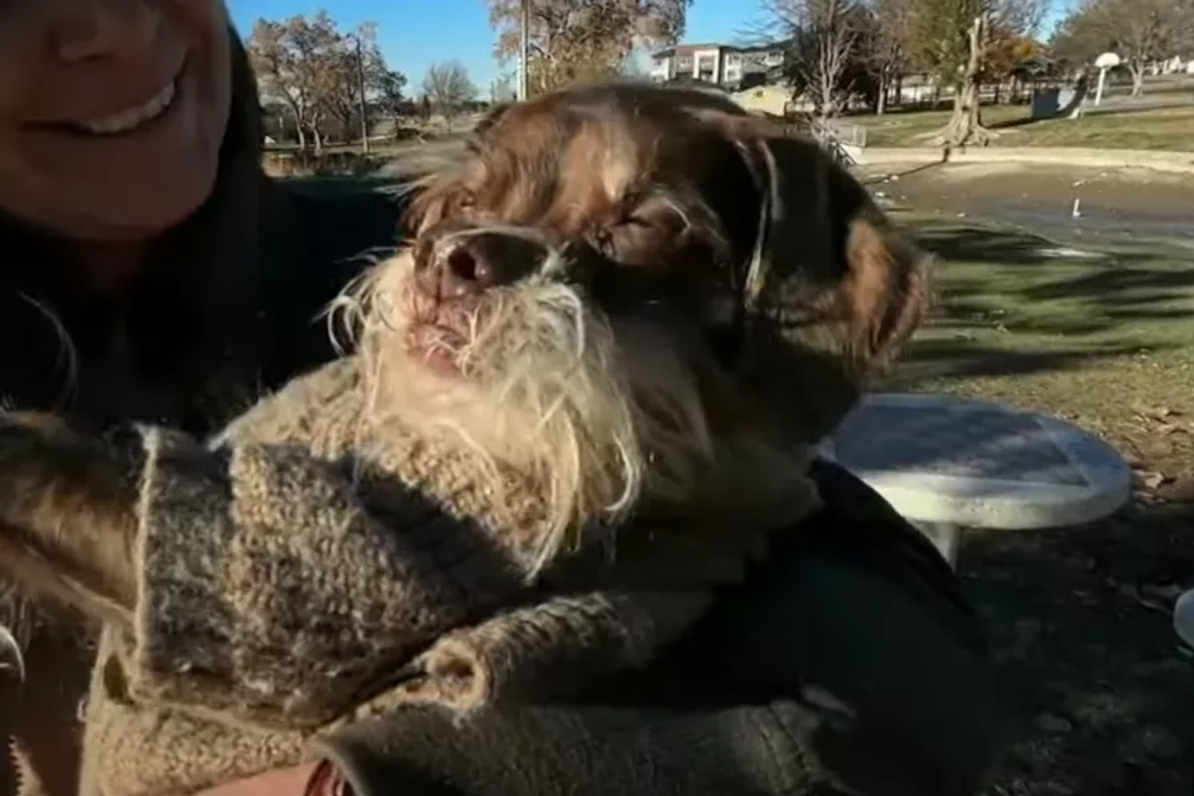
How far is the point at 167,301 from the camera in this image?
2203mm

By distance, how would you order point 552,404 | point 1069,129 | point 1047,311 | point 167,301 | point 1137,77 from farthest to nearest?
point 1137,77
point 1069,129
point 1047,311
point 167,301
point 552,404

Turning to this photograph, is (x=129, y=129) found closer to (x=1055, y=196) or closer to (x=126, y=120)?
(x=126, y=120)

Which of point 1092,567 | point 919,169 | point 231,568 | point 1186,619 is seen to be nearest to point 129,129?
point 231,568

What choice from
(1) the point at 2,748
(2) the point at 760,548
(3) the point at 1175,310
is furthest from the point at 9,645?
(3) the point at 1175,310

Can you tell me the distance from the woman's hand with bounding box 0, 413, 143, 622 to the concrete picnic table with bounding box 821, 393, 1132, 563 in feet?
8.40

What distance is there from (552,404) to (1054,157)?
34.6 m

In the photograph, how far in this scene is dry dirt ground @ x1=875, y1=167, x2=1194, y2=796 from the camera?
495cm

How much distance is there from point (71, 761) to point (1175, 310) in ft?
39.3

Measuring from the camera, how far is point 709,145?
227 centimetres

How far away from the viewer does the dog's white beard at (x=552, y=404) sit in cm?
176

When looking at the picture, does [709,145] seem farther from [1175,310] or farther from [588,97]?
[1175,310]

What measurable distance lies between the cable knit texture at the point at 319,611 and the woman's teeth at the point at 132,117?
1.95 feet

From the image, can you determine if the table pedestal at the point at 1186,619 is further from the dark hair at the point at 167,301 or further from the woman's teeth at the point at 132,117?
the woman's teeth at the point at 132,117

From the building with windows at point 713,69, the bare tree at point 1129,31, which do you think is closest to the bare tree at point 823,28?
the building with windows at point 713,69
